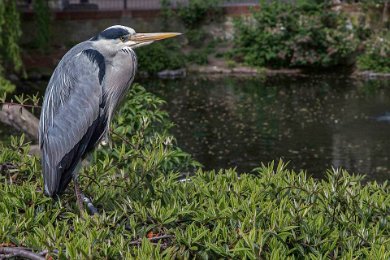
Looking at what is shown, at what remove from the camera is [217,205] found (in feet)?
10.8

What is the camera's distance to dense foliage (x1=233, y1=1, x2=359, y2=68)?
20.2m

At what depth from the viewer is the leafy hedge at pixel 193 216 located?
2857 mm

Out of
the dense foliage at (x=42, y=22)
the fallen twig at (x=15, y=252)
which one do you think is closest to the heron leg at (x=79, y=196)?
the fallen twig at (x=15, y=252)

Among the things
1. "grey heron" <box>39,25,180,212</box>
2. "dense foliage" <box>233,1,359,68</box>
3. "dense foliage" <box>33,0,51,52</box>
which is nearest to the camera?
"grey heron" <box>39,25,180,212</box>

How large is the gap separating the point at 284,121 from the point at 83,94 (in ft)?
33.0

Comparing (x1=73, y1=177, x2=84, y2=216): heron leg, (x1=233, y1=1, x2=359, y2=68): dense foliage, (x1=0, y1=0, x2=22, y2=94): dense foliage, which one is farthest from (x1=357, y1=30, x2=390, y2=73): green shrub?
(x1=73, y1=177, x2=84, y2=216): heron leg

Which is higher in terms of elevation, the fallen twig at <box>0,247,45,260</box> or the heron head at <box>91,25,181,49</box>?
the heron head at <box>91,25,181,49</box>

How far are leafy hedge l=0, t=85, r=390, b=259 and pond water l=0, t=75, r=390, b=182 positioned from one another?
605 centimetres

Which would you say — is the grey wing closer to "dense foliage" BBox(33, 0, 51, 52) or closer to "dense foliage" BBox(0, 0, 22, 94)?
"dense foliage" BBox(0, 0, 22, 94)

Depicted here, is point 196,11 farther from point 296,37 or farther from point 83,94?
point 83,94

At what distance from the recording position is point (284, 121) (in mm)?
13539

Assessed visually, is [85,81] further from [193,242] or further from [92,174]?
[193,242]

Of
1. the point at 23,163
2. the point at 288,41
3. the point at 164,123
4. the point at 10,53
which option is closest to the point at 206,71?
the point at 288,41

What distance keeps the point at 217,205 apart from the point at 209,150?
8.05 meters
